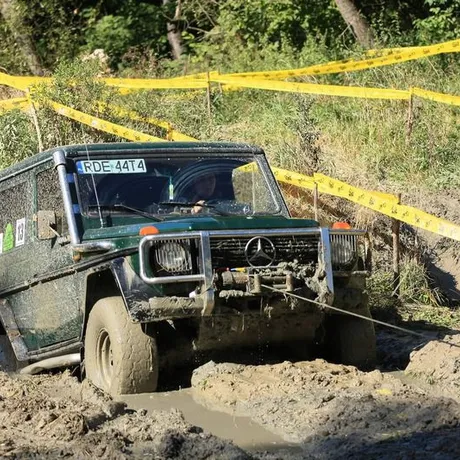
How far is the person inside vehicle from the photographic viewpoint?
8.46m

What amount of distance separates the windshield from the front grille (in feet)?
2.45

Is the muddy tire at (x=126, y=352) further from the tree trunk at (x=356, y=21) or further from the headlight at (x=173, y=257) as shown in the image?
the tree trunk at (x=356, y=21)

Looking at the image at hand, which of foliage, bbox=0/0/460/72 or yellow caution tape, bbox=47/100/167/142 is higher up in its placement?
foliage, bbox=0/0/460/72

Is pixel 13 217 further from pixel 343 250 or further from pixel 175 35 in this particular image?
pixel 175 35

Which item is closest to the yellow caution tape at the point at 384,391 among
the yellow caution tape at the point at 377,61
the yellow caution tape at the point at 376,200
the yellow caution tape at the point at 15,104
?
the yellow caution tape at the point at 376,200

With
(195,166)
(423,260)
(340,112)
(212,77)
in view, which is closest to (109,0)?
(212,77)

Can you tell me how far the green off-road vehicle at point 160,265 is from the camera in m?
7.45

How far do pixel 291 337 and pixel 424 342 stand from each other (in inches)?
62.0

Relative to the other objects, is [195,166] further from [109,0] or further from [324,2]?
[109,0]

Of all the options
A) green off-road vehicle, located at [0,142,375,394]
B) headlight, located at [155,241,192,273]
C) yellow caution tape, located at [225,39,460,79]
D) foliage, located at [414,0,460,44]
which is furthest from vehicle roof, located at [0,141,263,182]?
foliage, located at [414,0,460,44]

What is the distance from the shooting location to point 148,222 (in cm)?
805

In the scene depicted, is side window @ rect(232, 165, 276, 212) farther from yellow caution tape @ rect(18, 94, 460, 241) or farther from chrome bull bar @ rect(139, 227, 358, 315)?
chrome bull bar @ rect(139, 227, 358, 315)

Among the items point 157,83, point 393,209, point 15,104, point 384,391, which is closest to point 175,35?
point 157,83

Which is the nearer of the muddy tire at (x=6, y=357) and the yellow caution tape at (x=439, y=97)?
the muddy tire at (x=6, y=357)
